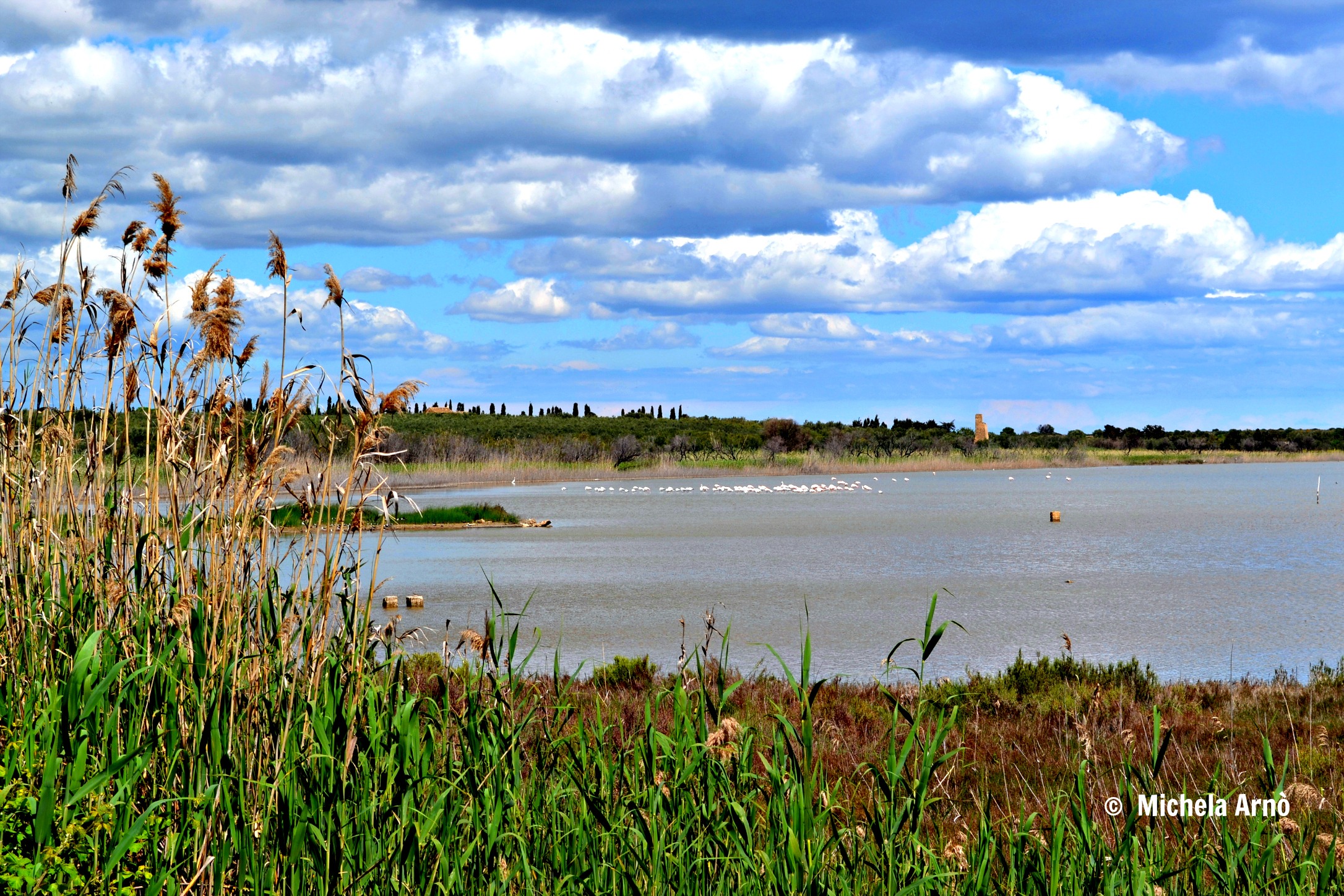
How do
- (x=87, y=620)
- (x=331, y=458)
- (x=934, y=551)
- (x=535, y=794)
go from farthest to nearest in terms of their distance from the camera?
(x=934, y=551)
(x=87, y=620)
(x=535, y=794)
(x=331, y=458)

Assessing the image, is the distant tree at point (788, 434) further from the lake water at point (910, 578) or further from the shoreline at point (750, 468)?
the lake water at point (910, 578)

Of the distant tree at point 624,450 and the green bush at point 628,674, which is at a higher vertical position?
the distant tree at point 624,450

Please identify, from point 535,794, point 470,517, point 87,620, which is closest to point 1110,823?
Result: point 535,794

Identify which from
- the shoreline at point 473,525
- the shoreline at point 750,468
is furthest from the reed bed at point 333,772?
the shoreline at point 750,468

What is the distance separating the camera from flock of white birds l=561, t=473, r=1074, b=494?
37031 mm

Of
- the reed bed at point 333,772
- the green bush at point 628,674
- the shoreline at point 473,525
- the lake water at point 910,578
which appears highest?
the reed bed at point 333,772

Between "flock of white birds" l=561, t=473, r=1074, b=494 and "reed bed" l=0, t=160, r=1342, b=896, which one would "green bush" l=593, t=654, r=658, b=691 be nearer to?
"reed bed" l=0, t=160, r=1342, b=896

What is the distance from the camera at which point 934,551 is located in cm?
1833

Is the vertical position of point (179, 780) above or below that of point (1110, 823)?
above

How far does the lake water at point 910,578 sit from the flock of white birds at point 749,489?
5990 millimetres

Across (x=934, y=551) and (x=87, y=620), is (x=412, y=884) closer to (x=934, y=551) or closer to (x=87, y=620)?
(x=87, y=620)

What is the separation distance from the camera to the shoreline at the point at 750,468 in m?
40.3

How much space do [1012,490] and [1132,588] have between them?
941 inches

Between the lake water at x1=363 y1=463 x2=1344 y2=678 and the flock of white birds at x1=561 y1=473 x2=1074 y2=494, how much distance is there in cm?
599
